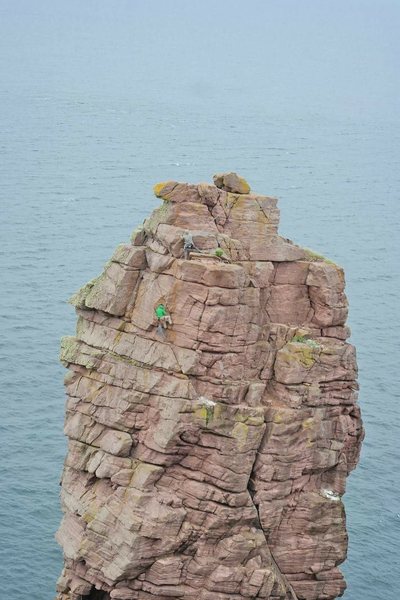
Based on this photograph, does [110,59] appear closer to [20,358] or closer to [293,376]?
[20,358]

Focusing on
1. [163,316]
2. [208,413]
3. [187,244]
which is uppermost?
[187,244]

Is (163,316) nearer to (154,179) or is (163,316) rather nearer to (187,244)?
(187,244)

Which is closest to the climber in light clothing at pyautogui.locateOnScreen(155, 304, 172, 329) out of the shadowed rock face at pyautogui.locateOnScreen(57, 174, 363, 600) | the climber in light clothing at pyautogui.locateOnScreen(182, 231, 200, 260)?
the shadowed rock face at pyautogui.locateOnScreen(57, 174, 363, 600)

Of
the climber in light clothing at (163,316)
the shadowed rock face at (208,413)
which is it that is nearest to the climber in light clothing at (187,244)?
the shadowed rock face at (208,413)

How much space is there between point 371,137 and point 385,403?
141 feet

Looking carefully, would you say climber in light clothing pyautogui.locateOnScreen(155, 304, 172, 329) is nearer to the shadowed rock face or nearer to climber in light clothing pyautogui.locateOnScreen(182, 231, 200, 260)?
the shadowed rock face

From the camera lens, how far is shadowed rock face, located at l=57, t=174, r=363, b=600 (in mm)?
53875

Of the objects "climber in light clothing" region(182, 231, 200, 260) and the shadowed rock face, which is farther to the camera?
"climber in light clothing" region(182, 231, 200, 260)

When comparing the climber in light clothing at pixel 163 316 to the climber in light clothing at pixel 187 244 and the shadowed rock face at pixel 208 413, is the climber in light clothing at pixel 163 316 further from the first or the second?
the climber in light clothing at pixel 187 244

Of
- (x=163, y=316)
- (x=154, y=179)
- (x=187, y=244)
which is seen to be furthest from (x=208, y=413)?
(x=154, y=179)

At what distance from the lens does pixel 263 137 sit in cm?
11838

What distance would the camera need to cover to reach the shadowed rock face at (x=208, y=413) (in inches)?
2121

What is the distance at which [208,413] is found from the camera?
5375 centimetres

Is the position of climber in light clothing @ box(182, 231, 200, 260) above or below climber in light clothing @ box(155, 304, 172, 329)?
above
